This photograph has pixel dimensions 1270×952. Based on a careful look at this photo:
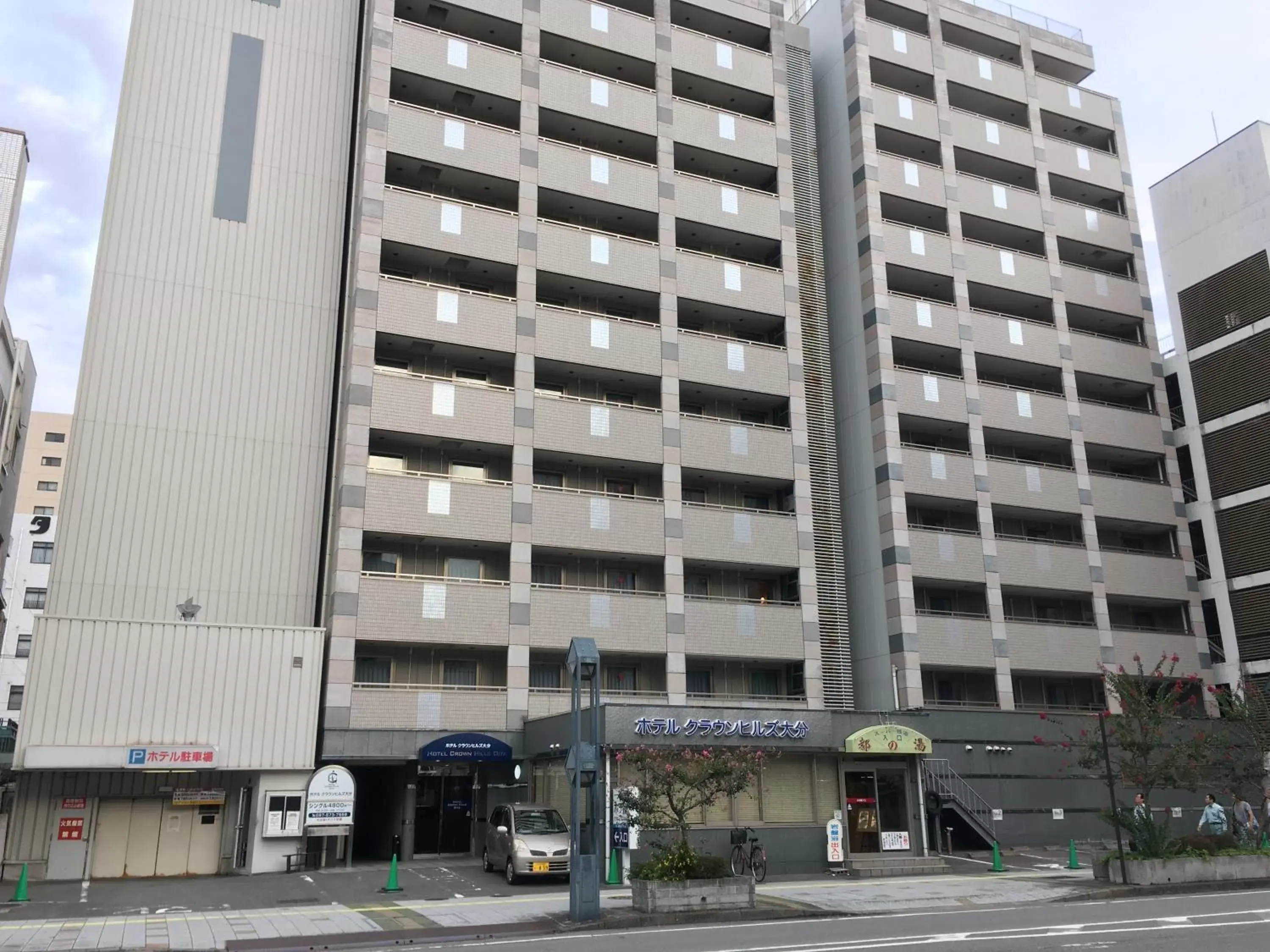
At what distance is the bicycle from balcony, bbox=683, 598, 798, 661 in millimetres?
11318

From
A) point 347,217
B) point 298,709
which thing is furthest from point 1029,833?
point 347,217

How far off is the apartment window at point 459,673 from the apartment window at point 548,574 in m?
4.44

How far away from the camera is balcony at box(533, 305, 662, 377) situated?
44.8 m

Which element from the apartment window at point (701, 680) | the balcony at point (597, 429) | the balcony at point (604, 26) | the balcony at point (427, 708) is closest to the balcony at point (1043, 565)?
the apartment window at point (701, 680)

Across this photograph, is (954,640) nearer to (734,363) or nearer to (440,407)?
(734,363)

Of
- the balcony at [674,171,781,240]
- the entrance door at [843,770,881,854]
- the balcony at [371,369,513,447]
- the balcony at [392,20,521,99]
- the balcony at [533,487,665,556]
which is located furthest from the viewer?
the balcony at [674,171,781,240]

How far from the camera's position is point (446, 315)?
43094mm

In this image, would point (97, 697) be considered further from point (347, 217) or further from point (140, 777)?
point (347, 217)

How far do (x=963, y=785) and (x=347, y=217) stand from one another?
3571 centimetres

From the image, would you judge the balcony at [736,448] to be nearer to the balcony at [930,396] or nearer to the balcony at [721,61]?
the balcony at [930,396]

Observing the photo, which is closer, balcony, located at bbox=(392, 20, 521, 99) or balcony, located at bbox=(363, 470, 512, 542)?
balcony, located at bbox=(363, 470, 512, 542)

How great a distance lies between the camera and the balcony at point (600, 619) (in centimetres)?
4134

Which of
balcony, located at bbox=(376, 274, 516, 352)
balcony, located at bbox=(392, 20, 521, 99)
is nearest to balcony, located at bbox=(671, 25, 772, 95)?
balcony, located at bbox=(392, 20, 521, 99)

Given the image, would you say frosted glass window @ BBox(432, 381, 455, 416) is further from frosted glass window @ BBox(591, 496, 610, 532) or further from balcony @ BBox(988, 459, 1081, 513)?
balcony @ BBox(988, 459, 1081, 513)
